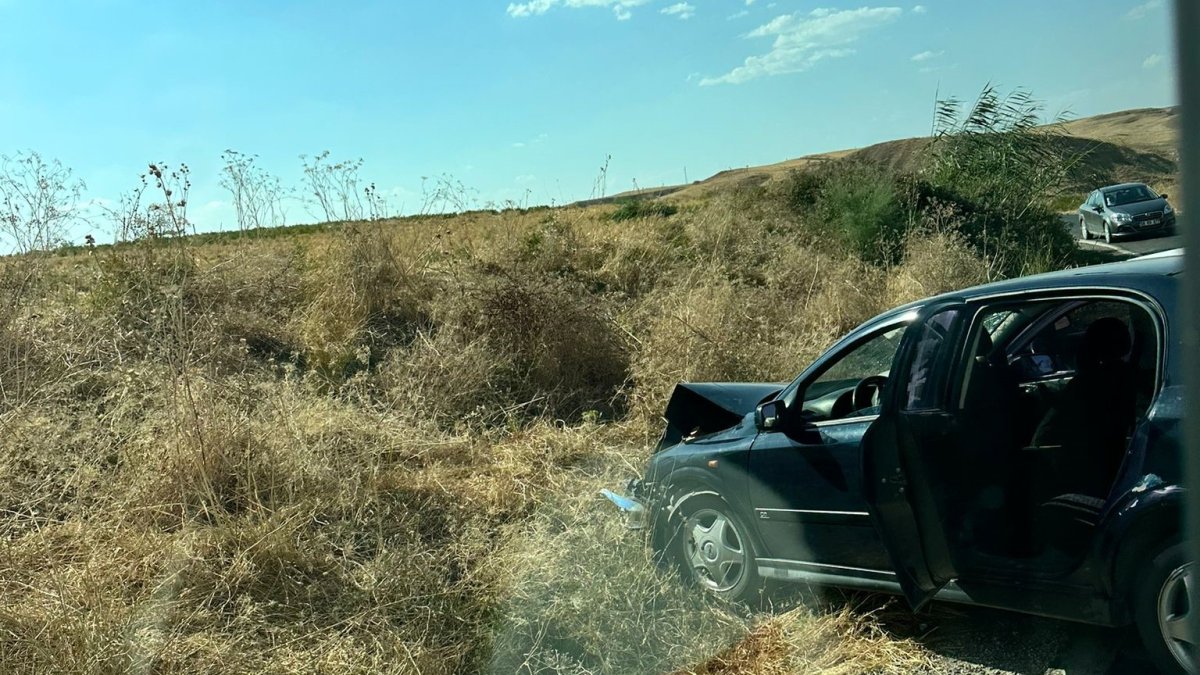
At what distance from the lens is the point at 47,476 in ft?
19.7

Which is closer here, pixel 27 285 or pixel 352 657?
pixel 352 657

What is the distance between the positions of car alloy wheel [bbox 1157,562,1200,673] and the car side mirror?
1850 mm

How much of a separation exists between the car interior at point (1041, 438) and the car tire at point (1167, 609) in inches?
15.6

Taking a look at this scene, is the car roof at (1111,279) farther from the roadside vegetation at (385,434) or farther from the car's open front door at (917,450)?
the roadside vegetation at (385,434)

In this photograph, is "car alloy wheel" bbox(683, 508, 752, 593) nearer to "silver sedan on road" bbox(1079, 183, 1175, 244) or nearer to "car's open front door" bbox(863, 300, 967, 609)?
"car's open front door" bbox(863, 300, 967, 609)

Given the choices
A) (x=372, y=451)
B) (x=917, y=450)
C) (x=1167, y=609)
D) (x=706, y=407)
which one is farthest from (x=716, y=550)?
(x=372, y=451)

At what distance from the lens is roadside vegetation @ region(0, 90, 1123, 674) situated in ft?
15.0

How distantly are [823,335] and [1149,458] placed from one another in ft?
23.2

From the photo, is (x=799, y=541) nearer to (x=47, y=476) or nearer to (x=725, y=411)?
(x=725, y=411)

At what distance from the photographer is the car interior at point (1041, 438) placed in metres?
4.05

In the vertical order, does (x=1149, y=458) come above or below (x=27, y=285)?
below

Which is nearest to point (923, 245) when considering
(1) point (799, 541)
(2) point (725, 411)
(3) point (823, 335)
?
(3) point (823, 335)

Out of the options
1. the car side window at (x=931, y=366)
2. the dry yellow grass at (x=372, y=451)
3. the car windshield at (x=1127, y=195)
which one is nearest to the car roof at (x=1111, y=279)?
the car side window at (x=931, y=366)

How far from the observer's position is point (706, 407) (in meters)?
5.79
